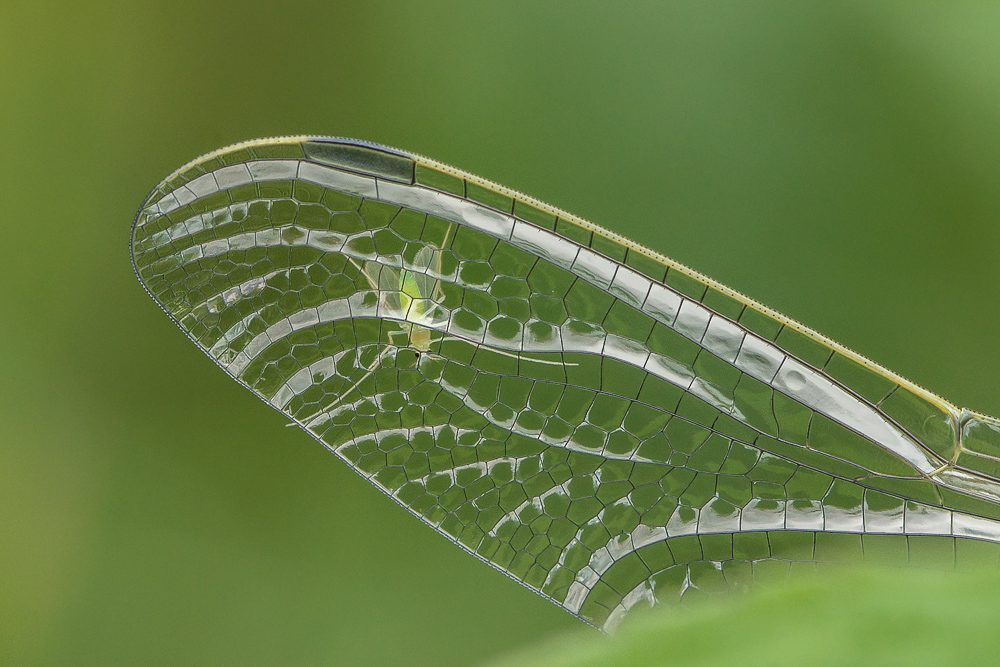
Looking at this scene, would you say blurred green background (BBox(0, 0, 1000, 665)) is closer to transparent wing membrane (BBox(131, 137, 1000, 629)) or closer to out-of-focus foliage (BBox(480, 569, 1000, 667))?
transparent wing membrane (BBox(131, 137, 1000, 629))

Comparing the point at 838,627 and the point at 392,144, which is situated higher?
A: the point at 392,144

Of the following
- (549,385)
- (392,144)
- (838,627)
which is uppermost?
(392,144)

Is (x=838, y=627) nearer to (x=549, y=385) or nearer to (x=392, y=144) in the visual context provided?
(x=549, y=385)

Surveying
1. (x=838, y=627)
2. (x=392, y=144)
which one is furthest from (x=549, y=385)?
(x=392, y=144)

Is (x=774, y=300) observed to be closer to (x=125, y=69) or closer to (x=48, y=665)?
(x=125, y=69)

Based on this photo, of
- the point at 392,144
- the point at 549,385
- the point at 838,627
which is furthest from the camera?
the point at 392,144

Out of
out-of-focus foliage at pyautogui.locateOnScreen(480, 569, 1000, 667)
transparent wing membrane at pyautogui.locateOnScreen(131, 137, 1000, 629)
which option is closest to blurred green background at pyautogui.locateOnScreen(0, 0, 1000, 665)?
transparent wing membrane at pyautogui.locateOnScreen(131, 137, 1000, 629)
